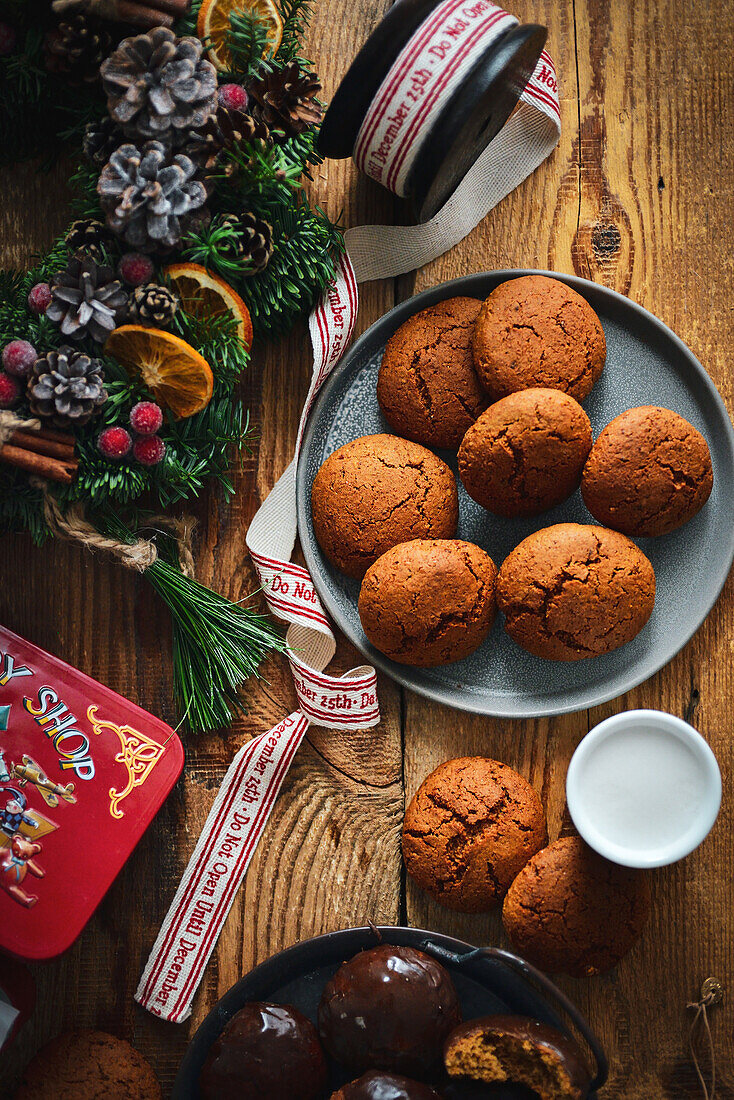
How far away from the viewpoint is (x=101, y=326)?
1.31 meters

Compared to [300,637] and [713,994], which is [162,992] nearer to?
[300,637]

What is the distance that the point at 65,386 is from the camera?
1293 mm

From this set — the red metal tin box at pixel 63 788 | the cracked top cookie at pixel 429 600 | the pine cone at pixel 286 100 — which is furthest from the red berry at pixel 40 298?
the cracked top cookie at pixel 429 600

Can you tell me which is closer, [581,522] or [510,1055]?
[510,1055]

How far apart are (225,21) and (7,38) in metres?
0.34

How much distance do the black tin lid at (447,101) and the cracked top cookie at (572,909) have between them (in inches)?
44.9

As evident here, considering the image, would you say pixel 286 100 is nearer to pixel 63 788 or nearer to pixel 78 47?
pixel 78 47

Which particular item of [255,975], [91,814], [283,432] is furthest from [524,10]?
[255,975]

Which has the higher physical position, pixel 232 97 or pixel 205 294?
pixel 232 97

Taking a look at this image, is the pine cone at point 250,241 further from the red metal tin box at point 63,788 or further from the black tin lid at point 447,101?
the red metal tin box at point 63,788

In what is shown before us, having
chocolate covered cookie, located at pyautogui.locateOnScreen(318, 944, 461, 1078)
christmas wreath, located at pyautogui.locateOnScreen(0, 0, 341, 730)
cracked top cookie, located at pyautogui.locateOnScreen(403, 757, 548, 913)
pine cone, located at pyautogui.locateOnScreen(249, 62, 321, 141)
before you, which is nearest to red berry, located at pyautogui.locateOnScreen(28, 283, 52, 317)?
christmas wreath, located at pyautogui.locateOnScreen(0, 0, 341, 730)

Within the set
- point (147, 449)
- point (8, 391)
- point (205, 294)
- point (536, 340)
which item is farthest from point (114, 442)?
point (536, 340)

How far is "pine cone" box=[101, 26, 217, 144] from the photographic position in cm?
123

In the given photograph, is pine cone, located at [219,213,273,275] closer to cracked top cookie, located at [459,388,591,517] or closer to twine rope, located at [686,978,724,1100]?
cracked top cookie, located at [459,388,591,517]
